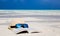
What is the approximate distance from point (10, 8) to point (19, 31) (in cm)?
449

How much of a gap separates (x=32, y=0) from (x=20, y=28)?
396 cm

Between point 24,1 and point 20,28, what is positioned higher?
point 24,1

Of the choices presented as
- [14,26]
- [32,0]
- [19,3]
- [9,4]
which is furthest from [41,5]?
[14,26]

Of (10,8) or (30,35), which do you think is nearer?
(30,35)

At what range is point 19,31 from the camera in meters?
1.48

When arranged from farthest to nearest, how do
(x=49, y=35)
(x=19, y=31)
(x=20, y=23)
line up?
(x=20, y=23)
(x=19, y=31)
(x=49, y=35)

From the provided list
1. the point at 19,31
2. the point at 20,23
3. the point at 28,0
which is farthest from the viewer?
the point at 28,0

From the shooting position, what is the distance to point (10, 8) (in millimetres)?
5875

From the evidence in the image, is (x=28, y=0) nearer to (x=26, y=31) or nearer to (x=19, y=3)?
(x=19, y=3)

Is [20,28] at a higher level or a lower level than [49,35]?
higher

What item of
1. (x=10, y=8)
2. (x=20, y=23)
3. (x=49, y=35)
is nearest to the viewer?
(x=49, y=35)

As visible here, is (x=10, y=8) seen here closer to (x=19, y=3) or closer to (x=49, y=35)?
(x=19, y=3)

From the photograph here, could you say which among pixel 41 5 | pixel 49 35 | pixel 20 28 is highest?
pixel 41 5

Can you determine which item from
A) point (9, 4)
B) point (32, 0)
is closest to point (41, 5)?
point (32, 0)
